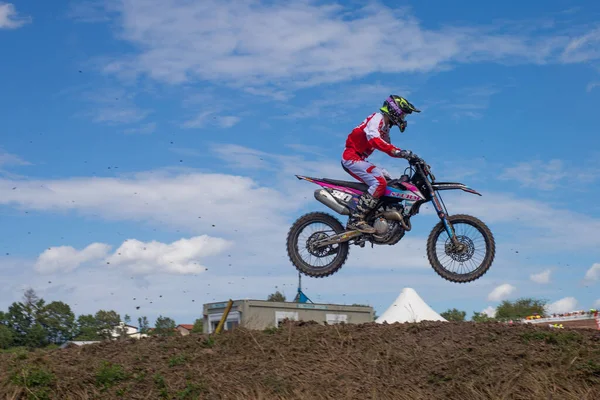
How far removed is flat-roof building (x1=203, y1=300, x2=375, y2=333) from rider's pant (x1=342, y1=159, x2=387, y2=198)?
3.09 meters

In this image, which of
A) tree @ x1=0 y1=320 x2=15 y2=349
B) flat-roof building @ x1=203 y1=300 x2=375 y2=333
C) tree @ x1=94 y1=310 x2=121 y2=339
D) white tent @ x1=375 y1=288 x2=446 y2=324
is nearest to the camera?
tree @ x1=94 y1=310 x2=121 y2=339

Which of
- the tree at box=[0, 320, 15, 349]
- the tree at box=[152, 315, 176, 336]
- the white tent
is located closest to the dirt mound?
the tree at box=[152, 315, 176, 336]

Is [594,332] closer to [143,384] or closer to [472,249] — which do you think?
[472,249]

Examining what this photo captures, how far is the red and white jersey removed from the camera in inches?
460

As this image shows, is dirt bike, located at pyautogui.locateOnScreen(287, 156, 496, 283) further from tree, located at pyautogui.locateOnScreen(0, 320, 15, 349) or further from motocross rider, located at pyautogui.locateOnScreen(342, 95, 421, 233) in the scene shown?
tree, located at pyautogui.locateOnScreen(0, 320, 15, 349)

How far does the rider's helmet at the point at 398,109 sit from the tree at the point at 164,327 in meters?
5.63

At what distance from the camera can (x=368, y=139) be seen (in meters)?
11.7

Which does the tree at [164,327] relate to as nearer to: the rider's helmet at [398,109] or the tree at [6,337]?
the rider's helmet at [398,109]

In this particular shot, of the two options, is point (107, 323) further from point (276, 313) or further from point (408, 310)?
point (408, 310)

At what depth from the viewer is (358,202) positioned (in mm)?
12148

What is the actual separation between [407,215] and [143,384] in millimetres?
5204

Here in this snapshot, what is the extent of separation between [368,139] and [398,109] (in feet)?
2.40

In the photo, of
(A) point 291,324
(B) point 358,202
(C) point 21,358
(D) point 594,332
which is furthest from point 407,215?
(C) point 21,358

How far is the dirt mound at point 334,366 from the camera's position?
9312mm
